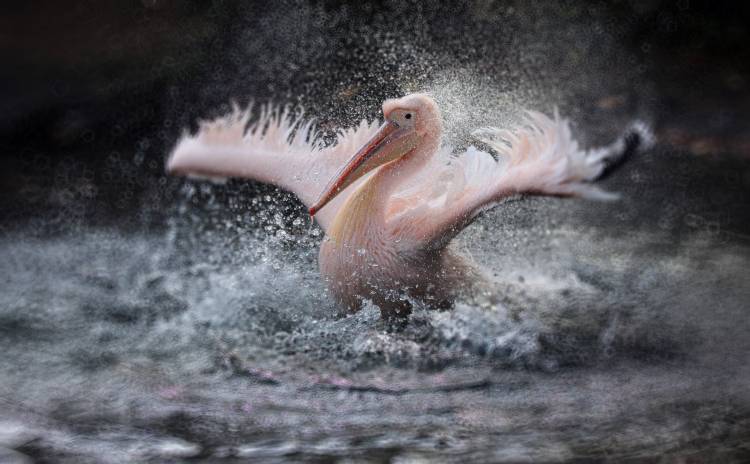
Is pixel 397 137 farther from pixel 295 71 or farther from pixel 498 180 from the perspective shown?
pixel 295 71

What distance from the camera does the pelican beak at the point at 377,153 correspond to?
2.57 metres

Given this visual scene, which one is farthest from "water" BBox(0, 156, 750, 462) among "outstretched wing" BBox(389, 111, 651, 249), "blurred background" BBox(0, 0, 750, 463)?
"outstretched wing" BBox(389, 111, 651, 249)

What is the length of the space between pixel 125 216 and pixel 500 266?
1.53 meters

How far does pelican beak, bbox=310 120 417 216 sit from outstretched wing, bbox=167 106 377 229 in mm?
251

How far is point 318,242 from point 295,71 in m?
1.09

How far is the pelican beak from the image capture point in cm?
257

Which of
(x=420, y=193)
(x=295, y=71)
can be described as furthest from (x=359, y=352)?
(x=295, y=71)

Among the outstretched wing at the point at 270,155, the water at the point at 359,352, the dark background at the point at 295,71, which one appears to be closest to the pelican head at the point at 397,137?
the outstretched wing at the point at 270,155

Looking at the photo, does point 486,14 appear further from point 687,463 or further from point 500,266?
point 687,463

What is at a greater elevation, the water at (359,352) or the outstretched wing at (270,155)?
the outstretched wing at (270,155)

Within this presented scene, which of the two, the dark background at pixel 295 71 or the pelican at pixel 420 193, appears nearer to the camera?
the pelican at pixel 420 193

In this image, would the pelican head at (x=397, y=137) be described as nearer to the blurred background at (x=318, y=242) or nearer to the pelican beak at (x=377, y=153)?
the pelican beak at (x=377, y=153)

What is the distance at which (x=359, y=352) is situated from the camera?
2.51 meters

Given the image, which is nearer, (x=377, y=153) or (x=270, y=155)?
(x=377, y=153)
